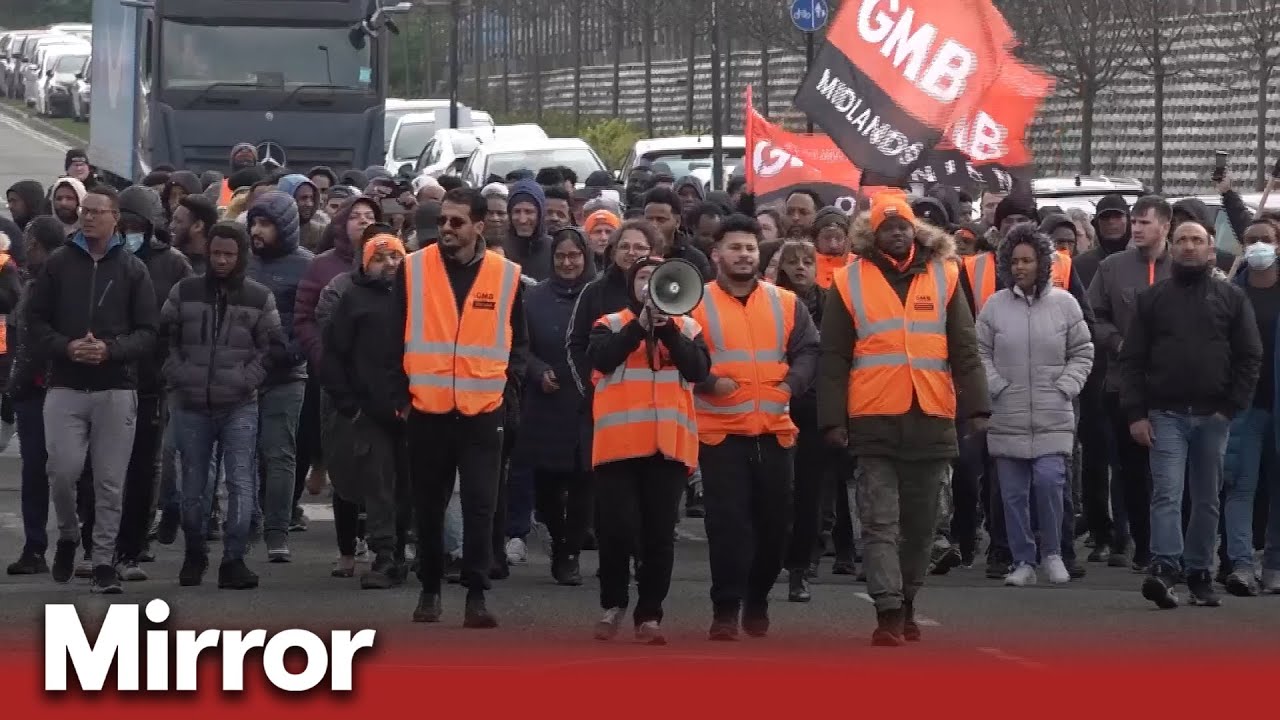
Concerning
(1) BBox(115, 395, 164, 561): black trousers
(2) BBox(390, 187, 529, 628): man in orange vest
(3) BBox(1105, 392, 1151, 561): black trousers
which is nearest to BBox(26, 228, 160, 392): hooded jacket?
(1) BBox(115, 395, 164, 561): black trousers

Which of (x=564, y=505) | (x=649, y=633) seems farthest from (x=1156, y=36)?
(x=649, y=633)

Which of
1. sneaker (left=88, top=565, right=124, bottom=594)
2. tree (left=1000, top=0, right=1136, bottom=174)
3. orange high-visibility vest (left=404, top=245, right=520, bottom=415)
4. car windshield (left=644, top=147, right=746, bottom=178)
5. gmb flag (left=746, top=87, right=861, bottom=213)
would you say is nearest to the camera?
orange high-visibility vest (left=404, top=245, right=520, bottom=415)

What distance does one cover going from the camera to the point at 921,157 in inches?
738

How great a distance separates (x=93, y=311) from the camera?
13250 mm

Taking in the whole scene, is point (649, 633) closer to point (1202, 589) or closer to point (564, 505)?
point (564, 505)

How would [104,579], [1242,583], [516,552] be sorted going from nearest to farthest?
1. [104,579]
2. [1242,583]
3. [516,552]

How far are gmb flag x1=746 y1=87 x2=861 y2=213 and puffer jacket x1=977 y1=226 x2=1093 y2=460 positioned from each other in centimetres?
763

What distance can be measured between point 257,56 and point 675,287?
17962 mm

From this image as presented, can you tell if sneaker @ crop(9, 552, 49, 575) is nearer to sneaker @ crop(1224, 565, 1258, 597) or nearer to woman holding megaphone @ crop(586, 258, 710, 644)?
woman holding megaphone @ crop(586, 258, 710, 644)

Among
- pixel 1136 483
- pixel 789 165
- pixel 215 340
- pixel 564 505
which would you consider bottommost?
pixel 564 505

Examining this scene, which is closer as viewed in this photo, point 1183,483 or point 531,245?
point 1183,483

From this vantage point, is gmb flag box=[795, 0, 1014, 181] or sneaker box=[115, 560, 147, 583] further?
gmb flag box=[795, 0, 1014, 181]

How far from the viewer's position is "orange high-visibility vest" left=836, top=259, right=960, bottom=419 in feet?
39.1

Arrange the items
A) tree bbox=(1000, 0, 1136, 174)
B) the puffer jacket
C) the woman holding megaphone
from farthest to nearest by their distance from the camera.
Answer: tree bbox=(1000, 0, 1136, 174) → the puffer jacket → the woman holding megaphone
